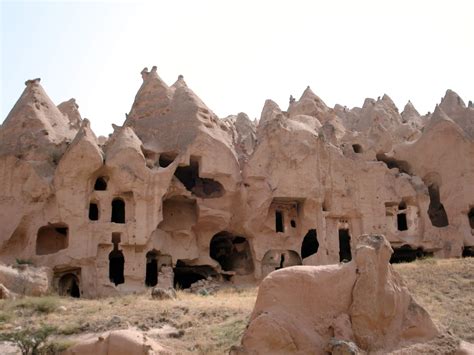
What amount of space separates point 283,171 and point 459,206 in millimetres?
8870

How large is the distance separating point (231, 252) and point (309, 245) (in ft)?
12.6

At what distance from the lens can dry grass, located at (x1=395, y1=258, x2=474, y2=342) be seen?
1728 cm

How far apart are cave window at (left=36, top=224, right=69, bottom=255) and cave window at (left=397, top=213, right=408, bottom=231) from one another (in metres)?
15.7

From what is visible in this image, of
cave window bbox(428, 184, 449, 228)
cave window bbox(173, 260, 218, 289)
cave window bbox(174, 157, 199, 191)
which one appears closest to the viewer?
cave window bbox(173, 260, 218, 289)

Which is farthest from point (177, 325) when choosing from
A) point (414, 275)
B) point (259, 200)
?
point (259, 200)

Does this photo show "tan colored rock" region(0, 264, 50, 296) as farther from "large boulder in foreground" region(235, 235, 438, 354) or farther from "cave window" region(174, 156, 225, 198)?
"large boulder in foreground" region(235, 235, 438, 354)

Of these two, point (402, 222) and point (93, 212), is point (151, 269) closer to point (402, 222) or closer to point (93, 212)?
point (93, 212)

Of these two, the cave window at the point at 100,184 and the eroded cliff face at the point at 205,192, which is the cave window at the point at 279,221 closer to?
the eroded cliff face at the point at 205,192

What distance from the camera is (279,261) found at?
30469 millimetres

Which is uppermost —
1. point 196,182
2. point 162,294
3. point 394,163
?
point 394,163

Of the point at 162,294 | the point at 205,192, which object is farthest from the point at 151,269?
the point at 162,294

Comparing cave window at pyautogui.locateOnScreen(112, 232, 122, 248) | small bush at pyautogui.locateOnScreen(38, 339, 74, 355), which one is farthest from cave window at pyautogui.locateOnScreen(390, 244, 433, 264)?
small bush at pyautogui.locateOnScreen(38, 339, 74, 355)

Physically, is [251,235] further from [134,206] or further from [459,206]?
[459,206]

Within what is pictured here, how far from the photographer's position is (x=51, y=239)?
27828 mm
